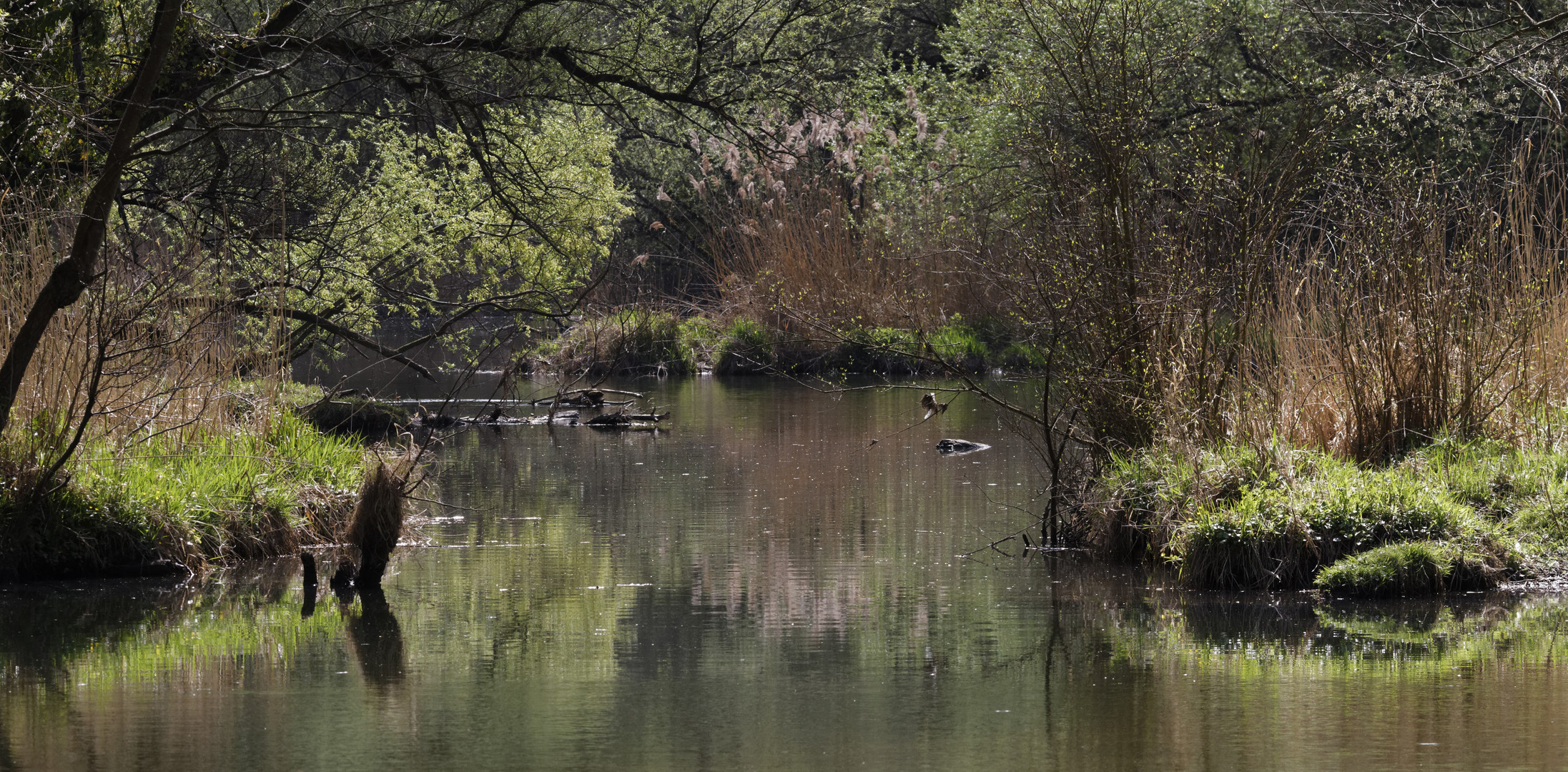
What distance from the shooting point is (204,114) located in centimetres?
1273

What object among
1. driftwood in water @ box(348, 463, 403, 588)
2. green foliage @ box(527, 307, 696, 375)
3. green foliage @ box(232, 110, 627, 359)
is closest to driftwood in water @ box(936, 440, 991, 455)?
green foliage @ box(232, 110, 627, 359)

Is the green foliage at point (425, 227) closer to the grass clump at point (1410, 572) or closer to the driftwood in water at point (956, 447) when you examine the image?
the driftwood in water at point (956, 447)

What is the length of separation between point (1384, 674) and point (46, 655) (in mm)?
6013

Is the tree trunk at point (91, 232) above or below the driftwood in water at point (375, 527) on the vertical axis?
above

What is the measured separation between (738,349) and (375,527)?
66.6 feet

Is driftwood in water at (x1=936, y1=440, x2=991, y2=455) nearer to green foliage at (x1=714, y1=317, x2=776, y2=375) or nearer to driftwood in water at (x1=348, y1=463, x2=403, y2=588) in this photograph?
driftwood in water at (x1=348, y1=463, x2=403, y2=588)

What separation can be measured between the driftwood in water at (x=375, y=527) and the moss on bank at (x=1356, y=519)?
4321 millimetres

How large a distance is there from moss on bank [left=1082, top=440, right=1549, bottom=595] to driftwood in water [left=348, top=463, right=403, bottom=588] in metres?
4.32

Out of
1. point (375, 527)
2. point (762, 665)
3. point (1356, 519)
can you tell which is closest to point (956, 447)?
point (1356, 519)

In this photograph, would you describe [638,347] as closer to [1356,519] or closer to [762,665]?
[1356,519]

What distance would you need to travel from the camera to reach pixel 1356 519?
998cm

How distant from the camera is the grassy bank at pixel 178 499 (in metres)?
10.5

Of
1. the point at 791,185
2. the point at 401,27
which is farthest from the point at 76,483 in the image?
the point at 791,185

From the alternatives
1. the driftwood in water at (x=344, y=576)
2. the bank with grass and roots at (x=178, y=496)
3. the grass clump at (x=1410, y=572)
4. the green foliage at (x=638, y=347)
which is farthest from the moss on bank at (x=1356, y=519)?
the green foliage at (x=638, y=347)
